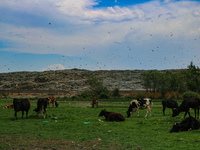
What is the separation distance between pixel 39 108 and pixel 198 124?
14.2 meters

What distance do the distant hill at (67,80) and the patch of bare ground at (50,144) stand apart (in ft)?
283

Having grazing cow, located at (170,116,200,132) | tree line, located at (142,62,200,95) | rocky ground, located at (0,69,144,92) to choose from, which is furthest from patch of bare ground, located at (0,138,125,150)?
rocky ground, located at (0,69,144,92)

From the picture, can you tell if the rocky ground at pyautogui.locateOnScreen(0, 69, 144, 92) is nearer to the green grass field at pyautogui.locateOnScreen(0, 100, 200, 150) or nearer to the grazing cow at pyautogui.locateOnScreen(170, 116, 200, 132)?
the green grass field at pyautogui.locateOnScreen(0, 100, 200, 150)

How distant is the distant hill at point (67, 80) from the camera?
362 feet

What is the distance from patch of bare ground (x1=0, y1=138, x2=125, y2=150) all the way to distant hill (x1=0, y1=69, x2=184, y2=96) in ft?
283

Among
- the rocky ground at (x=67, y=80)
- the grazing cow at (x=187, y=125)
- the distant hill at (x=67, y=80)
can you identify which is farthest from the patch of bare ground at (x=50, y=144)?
the rocky ground at (x=67, y=80)

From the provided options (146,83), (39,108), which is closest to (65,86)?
(146,83)

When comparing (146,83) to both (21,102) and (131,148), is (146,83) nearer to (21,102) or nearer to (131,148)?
(21,102)

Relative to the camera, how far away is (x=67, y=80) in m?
123

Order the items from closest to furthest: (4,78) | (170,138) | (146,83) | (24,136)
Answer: (170,138) → (24,136) → (146,83) → (4,78)

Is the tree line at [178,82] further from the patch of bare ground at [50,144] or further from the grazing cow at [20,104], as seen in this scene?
the patch of bare ground at [50,144]

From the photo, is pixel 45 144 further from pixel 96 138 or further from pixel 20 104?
pixel 20 104

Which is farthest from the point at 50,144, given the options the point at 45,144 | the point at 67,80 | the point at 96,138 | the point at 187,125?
the point at 67,80

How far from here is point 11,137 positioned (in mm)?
14484
